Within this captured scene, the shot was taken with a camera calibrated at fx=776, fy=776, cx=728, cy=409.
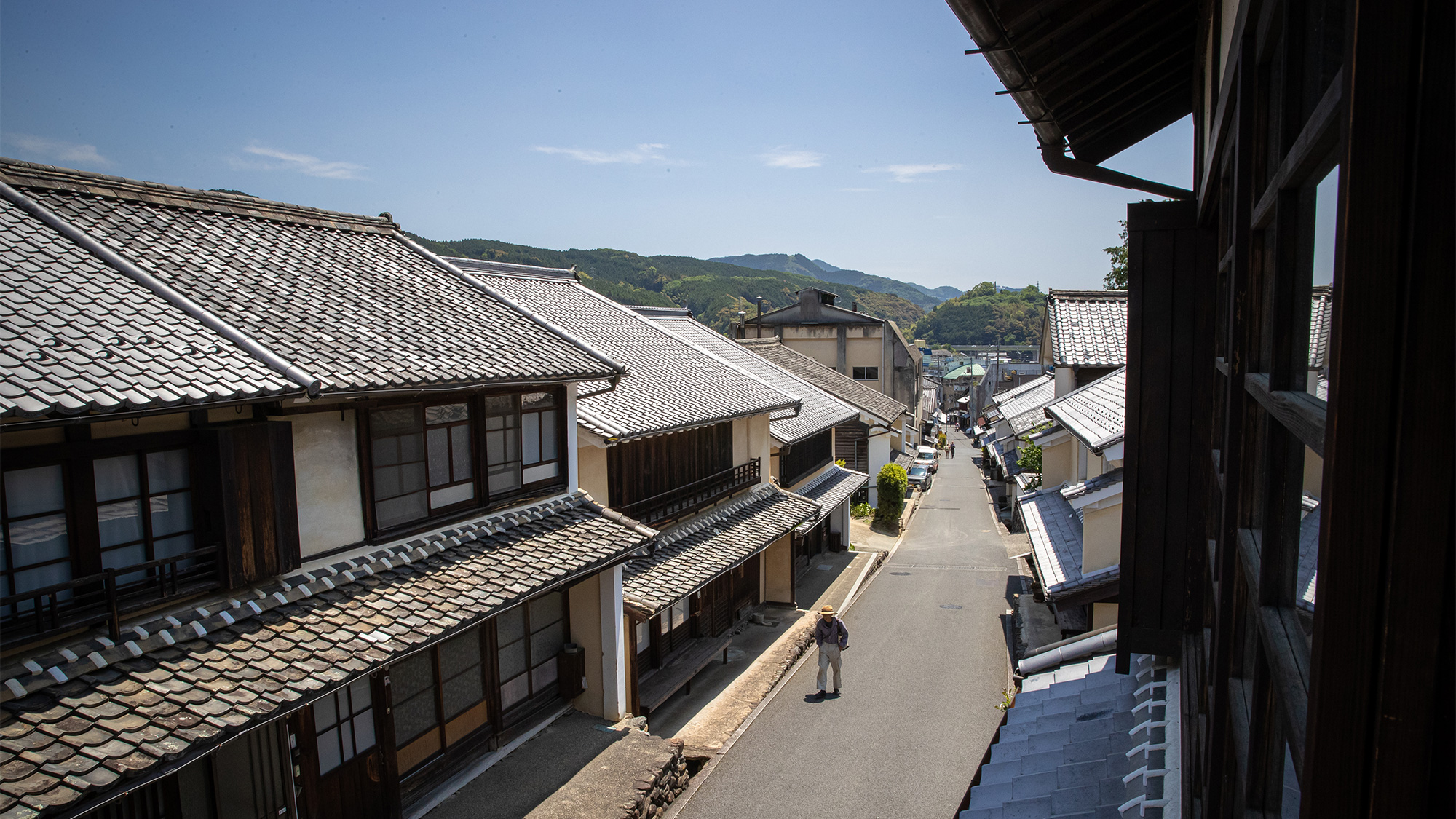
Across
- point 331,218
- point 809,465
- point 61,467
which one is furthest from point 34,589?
point 809,465

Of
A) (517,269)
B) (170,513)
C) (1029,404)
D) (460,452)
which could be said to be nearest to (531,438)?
(460,452)

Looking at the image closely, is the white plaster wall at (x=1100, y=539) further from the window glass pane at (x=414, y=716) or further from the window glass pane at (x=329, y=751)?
the window glass pane at (x=329, y=751)

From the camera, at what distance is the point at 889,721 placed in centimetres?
1516

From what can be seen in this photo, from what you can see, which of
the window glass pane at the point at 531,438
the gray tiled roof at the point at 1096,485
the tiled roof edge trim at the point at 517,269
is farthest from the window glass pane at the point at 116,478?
the gray tiled roof at the point at 1096,485

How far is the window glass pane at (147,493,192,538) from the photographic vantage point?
7.19 meters

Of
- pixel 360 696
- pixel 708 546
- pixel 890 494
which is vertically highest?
pixel 360 696

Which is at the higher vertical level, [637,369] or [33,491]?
[637,369]

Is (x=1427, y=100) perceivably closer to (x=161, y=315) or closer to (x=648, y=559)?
(x=161, y=315)

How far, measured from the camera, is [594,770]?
36.0 feet

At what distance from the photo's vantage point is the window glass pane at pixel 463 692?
34.6ft

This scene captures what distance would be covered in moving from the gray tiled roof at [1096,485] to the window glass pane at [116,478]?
1401 centimetres

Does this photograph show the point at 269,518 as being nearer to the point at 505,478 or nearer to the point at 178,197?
the point at 505,478

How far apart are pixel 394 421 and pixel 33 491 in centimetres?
370

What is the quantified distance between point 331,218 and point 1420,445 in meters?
14.0
